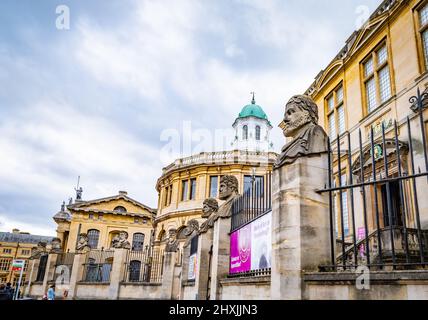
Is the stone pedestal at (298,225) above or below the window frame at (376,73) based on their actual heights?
below

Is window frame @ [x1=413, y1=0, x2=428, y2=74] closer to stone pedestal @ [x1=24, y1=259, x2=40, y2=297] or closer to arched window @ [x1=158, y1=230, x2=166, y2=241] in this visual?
stone pedestal @ [x1=24, y1=259, x2=40, y2=297]

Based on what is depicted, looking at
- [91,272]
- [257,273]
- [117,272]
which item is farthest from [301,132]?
[91,272]

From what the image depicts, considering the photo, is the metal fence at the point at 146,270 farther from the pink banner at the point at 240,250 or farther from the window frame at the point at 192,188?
the window frame at the point at 192,188

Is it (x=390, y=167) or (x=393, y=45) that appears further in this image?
(x=393, y=45)

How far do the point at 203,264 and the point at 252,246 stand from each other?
3.64m

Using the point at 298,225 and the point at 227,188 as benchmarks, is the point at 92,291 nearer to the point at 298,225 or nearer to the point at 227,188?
the point at 227,188

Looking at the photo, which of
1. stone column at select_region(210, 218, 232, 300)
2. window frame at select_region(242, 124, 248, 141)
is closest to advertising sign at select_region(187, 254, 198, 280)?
stone column at select_region(210, 218, 232, 300)

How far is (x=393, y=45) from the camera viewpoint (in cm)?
1379

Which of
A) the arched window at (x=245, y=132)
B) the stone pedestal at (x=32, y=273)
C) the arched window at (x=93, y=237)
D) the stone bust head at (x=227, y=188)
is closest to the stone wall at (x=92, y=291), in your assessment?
the stone pedestal at (x=32, y=273)

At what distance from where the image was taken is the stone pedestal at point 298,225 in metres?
4.66

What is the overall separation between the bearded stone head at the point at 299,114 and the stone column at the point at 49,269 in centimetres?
2321

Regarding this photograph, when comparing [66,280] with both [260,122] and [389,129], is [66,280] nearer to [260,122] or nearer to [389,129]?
[389,129]
